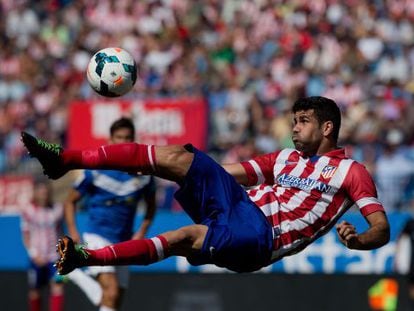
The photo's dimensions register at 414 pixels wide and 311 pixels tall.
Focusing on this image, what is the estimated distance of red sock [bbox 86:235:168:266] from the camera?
7293mm

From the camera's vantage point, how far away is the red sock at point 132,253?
287 inches

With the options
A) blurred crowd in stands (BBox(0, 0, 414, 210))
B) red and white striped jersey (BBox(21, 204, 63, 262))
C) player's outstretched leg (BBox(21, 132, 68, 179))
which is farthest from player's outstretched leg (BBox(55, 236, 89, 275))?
blurred crowd in stands (BBox(0, 0, 414, 210))

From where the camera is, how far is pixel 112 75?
8.63 m

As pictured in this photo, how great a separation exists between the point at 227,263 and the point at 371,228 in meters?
1.05

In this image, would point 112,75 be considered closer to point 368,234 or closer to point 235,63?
point 368,234

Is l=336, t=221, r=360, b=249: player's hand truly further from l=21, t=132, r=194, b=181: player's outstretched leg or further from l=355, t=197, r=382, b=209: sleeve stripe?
l=21, t=132, r=194, b=181: player's outstretched leg

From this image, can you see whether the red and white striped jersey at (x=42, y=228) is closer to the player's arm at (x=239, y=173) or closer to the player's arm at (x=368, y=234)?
the player's arm at (x=239, y=173)

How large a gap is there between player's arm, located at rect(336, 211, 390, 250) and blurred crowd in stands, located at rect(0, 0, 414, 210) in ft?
26.3

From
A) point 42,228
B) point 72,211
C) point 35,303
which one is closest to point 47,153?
Answer: point 72,211

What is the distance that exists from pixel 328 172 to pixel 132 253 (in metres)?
1.63

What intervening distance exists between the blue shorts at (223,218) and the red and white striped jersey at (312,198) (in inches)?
7.6

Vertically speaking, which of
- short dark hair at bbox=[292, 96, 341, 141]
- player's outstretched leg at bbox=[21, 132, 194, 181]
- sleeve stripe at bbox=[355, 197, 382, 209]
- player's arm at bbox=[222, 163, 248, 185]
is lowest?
sleeve stripe at bbox=[355, 197, 382, 209]

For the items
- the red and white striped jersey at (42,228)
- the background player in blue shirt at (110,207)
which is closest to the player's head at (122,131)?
the background player in blue shirt at (110,207)

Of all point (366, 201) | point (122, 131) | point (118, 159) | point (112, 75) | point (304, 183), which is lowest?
point (366, 201)
